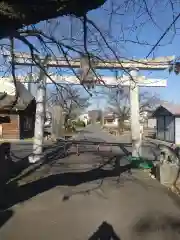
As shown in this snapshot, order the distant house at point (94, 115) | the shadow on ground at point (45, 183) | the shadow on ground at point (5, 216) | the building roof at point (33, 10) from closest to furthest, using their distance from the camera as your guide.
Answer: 1. the building roof at point (33, 10)
2. the shadow on ground at point (5, 216)
3. the shadow on ground at point (45, 183)
4. the distant house at point (94, 115)

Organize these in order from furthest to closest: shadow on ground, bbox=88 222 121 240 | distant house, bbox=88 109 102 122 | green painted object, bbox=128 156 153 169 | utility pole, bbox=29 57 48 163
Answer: distant house, bbox=88 109 102 122, utility pole, bbox=29 57 48 163, green painted object, bbox=128 156 153 169, shadow on ground, bbox=88 222 121 240

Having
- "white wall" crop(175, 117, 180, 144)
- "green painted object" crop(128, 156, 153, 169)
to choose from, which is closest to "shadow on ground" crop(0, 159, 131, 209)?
"green painted object" crop(128, 156, 153, 169)

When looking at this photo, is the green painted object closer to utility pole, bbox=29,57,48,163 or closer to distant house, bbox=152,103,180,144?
utility pole, bbox=29,57,48,163

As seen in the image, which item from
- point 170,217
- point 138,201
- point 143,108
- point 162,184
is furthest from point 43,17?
point 143,108

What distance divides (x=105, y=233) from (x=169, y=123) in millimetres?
33676

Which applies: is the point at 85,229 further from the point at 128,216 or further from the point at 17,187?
the point at 17,187

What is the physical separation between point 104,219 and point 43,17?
201 inches

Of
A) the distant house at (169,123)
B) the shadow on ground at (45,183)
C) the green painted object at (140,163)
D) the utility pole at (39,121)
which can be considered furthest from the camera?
the distant house at (169,123)

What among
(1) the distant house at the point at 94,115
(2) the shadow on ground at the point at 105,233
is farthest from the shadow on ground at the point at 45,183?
(1) the distant house at the point at 94,115

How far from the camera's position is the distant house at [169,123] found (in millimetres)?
36844

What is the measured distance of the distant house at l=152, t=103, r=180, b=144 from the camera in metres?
36.8

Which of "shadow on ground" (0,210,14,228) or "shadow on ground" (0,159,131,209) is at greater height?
"shadow on ground" (0,159,131,209)

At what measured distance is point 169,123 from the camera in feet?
129

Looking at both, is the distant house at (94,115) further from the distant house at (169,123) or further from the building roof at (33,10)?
the building roof at (33,10)
